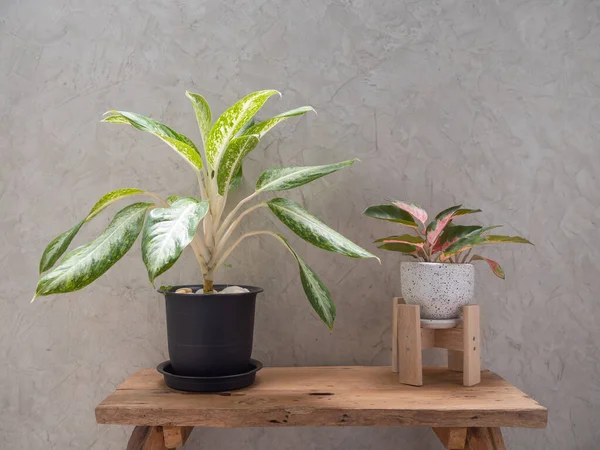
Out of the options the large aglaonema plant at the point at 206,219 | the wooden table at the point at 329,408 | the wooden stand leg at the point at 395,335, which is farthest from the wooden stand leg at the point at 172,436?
the wooden stand leg at the point at 395,335

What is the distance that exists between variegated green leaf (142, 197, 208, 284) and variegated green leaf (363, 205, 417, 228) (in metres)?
0.41

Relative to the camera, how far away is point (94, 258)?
97cm

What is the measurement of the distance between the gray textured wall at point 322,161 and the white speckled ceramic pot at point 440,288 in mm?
213

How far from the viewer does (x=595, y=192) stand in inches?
54.6

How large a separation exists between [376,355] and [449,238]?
39cm

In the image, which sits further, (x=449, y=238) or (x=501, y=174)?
(x=501, y=174)

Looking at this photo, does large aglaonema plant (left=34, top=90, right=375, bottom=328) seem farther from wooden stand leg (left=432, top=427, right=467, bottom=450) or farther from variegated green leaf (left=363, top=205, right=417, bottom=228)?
wooden stand leg (left=432, top=427, right=467, bottom=450)

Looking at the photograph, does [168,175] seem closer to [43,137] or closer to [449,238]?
[43,137]

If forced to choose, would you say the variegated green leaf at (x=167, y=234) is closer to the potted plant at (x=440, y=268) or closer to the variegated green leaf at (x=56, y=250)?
the variegated green leaf at (x=56, y=250)

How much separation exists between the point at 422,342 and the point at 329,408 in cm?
31

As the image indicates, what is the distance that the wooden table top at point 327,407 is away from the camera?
3.21ft

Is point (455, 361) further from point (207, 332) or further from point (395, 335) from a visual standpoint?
point (207, 332)


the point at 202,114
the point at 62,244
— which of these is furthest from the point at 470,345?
the point at 62,244

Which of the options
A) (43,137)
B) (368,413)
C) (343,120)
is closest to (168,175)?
(43,137)
